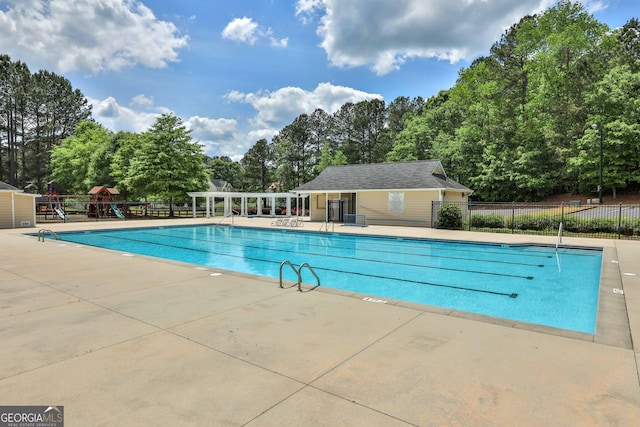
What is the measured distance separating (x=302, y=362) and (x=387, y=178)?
2065cm

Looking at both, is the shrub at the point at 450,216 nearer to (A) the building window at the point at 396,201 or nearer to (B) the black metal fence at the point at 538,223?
(B) the black metal fence at the point at 538,223

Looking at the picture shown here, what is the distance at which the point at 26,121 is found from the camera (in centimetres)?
4356

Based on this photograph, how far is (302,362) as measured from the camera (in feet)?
10.2

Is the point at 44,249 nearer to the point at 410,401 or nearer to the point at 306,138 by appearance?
the point at 410,401

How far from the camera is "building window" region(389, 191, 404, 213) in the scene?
70.0ft

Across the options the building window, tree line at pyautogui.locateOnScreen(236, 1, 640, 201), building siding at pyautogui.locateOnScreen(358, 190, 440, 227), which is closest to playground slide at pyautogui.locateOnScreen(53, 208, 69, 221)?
building siding at pyautogui.locateOnScreen(358, 190, 440, 227)

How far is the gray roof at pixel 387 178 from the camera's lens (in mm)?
21116

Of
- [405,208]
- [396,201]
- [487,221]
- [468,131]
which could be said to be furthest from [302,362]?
[468,131]

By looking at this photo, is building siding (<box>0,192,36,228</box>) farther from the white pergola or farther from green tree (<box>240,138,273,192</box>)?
green tree (<box>240,138,273,192</box>)

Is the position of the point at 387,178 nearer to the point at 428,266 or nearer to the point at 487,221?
the point at 487,221

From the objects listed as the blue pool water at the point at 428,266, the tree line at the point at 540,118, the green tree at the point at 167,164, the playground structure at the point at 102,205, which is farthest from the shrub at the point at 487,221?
the playground structure at the point at 102,205

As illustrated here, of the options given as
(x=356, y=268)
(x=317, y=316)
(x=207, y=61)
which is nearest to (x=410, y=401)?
(x=317, y=316)

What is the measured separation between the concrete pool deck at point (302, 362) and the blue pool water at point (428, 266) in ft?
4.89

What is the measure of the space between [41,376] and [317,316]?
2.78 meters
